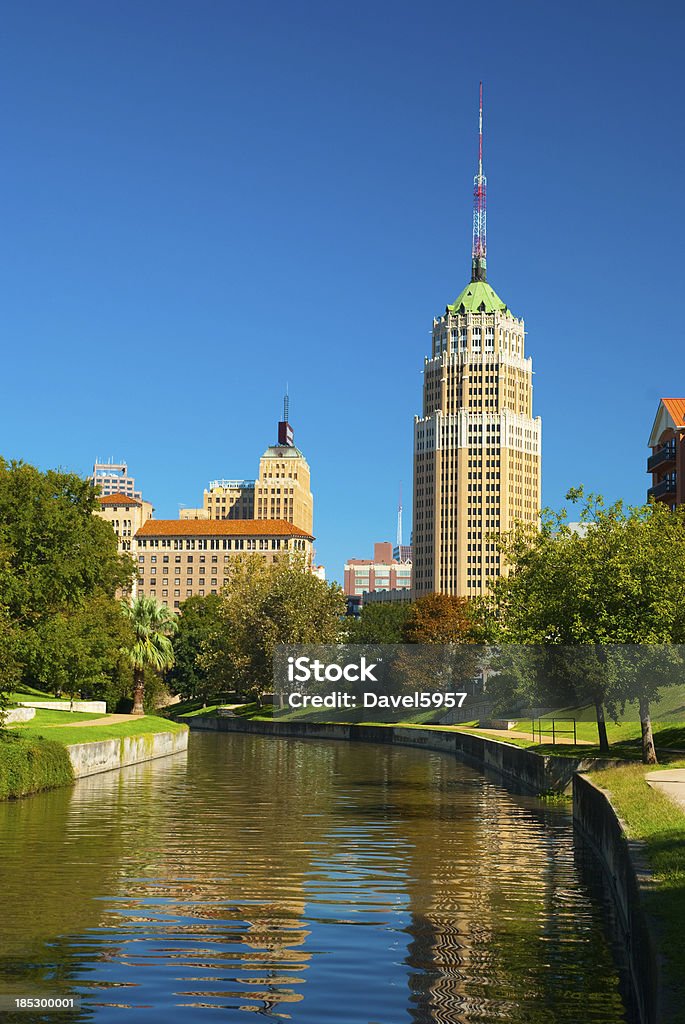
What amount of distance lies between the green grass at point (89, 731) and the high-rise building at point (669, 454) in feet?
132

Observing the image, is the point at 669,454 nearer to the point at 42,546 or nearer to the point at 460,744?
the point at 460,744

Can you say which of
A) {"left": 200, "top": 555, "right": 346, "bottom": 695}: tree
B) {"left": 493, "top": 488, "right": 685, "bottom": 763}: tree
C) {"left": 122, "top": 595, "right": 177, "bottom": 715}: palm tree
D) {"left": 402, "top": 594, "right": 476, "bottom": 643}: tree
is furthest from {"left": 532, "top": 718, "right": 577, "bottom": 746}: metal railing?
{"left": 200, "top": 555, "right": 346, "bottom": 695}: tree

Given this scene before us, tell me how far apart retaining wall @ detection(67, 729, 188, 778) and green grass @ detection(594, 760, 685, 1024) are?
82.8 ft

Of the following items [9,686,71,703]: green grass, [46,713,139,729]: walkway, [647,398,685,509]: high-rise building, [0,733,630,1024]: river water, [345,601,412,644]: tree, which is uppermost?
[647,398,685,509]: high-rise building

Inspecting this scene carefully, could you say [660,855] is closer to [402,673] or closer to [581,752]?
[581,752]

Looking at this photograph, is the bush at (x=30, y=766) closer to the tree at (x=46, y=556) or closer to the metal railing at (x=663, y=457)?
the tree at (x=46, y=556)

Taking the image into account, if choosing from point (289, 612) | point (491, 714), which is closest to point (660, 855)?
point (491, 714)

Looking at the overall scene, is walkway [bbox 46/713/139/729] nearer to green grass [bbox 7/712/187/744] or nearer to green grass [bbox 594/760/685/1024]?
green grass [bbox 7/712/187/744]

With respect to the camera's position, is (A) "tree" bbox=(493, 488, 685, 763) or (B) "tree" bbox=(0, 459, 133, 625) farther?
(B) "tree" bbox=(0, 459, 133, 625)

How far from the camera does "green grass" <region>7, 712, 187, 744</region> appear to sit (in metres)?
57.2

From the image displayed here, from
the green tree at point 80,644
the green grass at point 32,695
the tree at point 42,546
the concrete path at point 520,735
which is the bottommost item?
the concrete path at point 520,735

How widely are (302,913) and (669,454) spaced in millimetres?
79227

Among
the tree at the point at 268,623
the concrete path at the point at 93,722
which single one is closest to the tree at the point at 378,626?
the tree at the point at 268,623

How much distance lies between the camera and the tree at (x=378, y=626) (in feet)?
491
